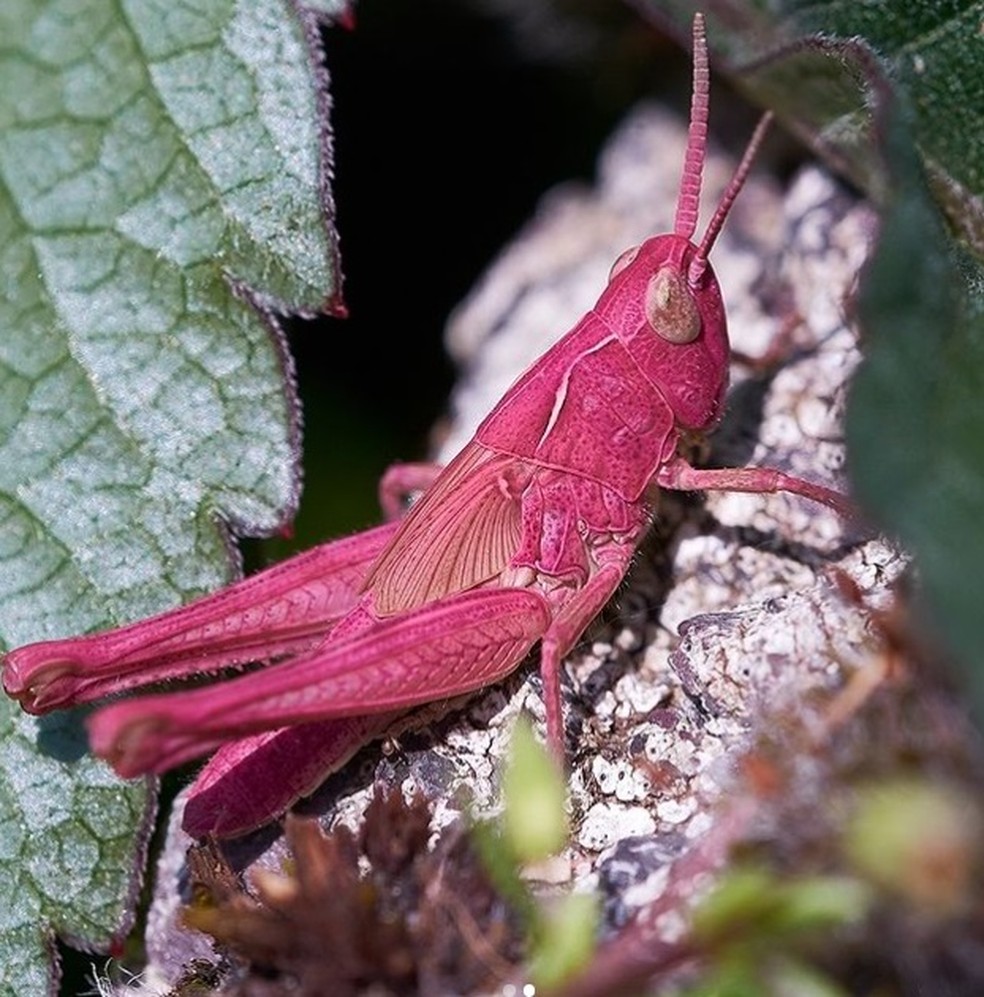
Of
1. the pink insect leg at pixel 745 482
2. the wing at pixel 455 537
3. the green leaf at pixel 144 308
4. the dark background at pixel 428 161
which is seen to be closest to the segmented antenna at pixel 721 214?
the pink insect leg at pixel 745 482

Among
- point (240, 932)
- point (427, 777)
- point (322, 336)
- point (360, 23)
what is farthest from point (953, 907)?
point (360, 23)

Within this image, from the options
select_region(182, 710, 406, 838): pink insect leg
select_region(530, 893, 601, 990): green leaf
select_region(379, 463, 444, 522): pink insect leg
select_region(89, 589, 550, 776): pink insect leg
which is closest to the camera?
select_region(530, 893, 601, 990): green leaf

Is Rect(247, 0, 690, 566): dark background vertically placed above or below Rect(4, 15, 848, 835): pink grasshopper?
above

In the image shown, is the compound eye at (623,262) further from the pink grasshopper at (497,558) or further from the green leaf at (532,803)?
the green leaf at (532,803)

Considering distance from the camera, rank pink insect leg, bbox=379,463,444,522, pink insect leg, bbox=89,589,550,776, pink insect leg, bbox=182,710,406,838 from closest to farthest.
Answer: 1. pink insect leg, bbox=89,589,550,776
2. pink insect leg, bbox=182,710,406,838
3. pink insect leg, bbox=379,463,444,522

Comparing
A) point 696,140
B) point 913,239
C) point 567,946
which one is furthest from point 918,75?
point 567,946

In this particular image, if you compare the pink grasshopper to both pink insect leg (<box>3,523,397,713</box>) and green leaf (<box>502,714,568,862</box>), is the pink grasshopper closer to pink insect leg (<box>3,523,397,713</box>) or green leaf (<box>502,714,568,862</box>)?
pink insect leg (<box>3,523,397,713</box>)

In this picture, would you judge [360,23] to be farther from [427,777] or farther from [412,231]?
[427,777]

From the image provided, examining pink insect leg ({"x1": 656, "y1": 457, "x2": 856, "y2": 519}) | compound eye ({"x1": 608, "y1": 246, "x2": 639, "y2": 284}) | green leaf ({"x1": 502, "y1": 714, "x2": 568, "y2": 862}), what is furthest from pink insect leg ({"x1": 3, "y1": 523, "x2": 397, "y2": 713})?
green leaf ({"x1": 502, "y1": 714, "x2": 568, "y2": 862})

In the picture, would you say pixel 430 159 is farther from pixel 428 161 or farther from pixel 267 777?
pixel 267 777
